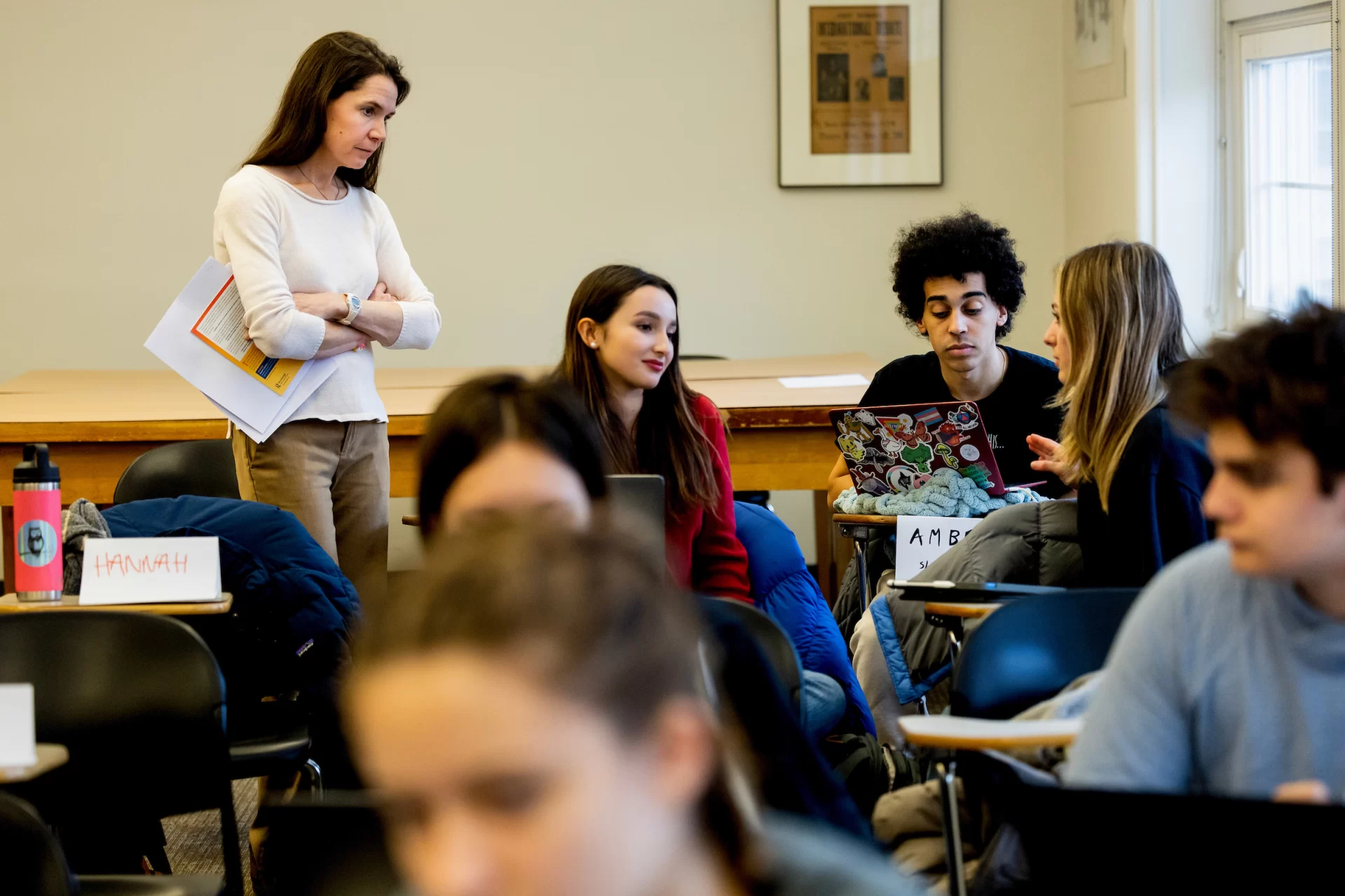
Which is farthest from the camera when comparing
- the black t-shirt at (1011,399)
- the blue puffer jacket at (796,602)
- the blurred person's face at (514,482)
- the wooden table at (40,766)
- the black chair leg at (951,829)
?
the black t-shirt at (1011,399)

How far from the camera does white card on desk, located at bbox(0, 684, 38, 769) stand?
1.44 metres

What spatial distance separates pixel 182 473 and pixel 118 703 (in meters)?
1.37

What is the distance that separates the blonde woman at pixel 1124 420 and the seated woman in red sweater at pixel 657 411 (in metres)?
0.65

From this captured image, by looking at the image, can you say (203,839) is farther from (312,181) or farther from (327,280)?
(312,181)

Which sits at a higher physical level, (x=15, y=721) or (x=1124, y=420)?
(x=1124, y=420)

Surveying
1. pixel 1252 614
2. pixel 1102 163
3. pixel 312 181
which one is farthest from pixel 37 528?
pixel 1102 163

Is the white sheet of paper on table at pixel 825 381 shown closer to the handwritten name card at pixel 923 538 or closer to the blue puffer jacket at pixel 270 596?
the handwritten name card at pixel 923 538

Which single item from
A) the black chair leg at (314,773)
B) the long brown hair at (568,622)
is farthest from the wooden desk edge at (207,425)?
the long brown hair at (568,622)

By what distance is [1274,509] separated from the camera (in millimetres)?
1058

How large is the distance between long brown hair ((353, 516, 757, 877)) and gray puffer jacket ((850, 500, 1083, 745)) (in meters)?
1.96

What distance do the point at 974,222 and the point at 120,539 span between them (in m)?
2.19

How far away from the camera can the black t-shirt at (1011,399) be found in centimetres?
300

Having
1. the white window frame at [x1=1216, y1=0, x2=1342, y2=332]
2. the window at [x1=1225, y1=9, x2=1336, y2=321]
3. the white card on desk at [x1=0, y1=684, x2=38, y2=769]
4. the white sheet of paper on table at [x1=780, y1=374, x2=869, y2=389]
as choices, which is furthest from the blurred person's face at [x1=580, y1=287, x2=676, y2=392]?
the white window frame at [x1=1216, y1=0, x2=1342, y2=332]

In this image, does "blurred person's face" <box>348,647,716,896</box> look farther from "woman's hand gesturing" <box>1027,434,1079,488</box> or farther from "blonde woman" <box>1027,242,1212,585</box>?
"woman's hand gesturing" <box>1027,434,1079,488</box>
